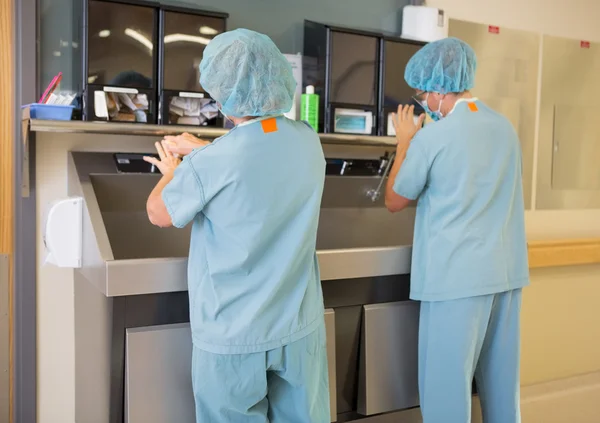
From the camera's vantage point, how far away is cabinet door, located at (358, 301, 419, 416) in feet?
5.69

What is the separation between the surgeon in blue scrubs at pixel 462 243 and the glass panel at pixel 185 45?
67 centimetres

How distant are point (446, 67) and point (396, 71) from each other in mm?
459

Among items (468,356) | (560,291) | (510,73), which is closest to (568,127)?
(510,73)

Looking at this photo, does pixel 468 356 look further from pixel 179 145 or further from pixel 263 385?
pixel 179 145

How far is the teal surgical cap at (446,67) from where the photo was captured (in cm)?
176

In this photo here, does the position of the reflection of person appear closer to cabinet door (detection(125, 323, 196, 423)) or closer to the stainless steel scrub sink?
the stainless steel scrub sink

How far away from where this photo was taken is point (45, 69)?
1832 millimetres

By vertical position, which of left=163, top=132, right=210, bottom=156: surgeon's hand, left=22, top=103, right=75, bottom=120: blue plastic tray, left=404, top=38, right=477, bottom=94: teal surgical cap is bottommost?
left=163, top=132, right=210, bottom=156: surgeon's hand

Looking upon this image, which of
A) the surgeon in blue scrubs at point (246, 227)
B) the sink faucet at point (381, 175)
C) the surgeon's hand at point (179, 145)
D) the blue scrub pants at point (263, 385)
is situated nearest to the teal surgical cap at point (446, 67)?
the sink faucet at point (381, 175)

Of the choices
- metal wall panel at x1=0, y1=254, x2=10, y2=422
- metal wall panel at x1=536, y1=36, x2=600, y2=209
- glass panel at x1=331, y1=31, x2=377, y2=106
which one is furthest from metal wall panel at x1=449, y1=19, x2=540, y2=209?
metal wall panel at x1=0, y1=254, x2=10, y2=422

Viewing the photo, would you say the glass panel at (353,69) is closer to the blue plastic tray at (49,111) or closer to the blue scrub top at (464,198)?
the blue scrub top at (464,198)

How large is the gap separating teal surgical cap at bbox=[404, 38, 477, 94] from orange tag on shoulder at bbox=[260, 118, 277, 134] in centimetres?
67

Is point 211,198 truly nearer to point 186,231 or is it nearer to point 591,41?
point 186,231

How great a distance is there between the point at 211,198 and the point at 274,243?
0.17m
